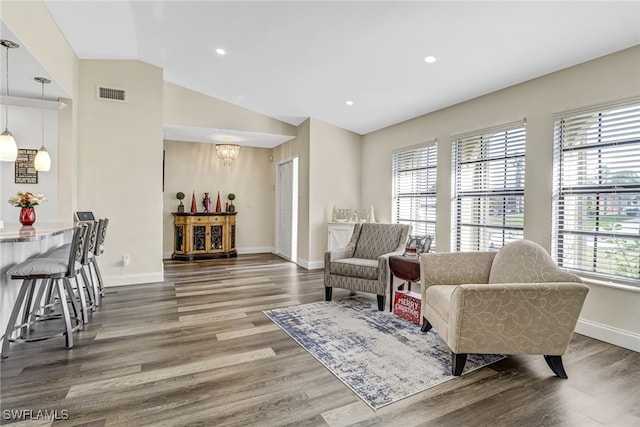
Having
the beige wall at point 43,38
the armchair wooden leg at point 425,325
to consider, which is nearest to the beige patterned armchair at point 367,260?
the armchair wooden leg at point 425,325

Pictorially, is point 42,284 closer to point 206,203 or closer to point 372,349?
point 372,349

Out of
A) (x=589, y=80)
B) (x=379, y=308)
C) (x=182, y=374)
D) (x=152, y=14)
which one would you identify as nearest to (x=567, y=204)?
(x=589, y=80)

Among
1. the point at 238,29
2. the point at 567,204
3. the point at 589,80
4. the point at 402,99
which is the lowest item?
the point at 567,204

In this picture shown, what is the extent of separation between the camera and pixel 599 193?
9.66 ft

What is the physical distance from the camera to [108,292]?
166 inches

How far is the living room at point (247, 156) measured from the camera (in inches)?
116

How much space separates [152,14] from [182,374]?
3.61m

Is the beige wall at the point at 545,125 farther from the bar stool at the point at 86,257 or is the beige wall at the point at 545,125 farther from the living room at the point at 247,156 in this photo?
the bar stool at the point at 86,257

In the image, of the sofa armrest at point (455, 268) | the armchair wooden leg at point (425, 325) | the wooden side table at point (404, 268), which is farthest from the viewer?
the wooden side table at point (404, 268)

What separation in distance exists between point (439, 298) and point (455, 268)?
0.45 meters

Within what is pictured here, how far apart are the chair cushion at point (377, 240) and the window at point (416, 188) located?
812 mm

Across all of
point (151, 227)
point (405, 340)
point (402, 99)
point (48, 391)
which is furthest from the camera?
point (151, 227)

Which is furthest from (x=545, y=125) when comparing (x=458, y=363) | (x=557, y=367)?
(x=458, y=363)

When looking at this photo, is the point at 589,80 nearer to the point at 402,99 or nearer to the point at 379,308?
the point at 402,99
